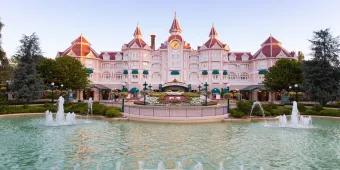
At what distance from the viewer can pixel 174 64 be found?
85.1 meters

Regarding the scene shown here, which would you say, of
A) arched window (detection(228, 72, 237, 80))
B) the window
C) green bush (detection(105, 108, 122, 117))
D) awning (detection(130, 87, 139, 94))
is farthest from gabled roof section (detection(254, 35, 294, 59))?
green bush (detection(105, 108, 122, 117))

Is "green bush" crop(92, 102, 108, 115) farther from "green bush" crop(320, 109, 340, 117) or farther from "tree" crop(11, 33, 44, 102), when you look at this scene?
"green bush" crop(320, 109, 340, 117)

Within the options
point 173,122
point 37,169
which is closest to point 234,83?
point 173,122

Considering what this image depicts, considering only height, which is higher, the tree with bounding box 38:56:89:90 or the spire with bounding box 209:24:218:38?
the spire with bounding box 209:24:218:38

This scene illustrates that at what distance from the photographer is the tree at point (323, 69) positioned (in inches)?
2007

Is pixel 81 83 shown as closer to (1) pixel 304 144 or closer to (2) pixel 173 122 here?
(2) pixel 173 122

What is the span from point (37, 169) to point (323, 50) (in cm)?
5087

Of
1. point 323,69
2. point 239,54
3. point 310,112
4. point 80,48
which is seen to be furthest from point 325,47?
point 80,48

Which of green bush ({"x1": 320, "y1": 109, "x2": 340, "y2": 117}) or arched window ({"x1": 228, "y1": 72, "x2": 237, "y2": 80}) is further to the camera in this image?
arched window ({"x1": 228, "y1": 72, "x2": 237, "y2": 80})

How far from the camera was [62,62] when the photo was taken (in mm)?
63406

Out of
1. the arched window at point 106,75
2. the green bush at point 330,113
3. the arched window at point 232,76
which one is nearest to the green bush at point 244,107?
the green bush at point 330,113

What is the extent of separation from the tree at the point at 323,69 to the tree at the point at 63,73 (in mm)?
41427

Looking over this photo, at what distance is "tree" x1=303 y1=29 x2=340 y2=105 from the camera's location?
167 ft

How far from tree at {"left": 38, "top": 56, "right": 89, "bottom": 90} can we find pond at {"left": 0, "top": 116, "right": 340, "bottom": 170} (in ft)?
104
